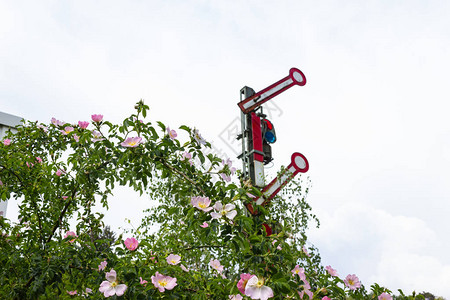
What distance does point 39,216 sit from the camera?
2.39 m

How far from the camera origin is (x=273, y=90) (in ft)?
14.2

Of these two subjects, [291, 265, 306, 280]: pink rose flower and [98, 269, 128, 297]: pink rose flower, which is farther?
[291, 265, 306, 280]: pink rose flower

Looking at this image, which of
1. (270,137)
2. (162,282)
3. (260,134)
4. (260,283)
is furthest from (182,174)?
(270,137)

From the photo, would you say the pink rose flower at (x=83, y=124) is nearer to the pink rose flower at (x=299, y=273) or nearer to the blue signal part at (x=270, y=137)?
the pink rose flower at (x=299, y=273)

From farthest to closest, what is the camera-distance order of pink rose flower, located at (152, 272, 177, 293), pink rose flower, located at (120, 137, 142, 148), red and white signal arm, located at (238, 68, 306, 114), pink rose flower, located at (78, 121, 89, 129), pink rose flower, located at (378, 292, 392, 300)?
red and white signal arm, located at (238, 68, 306, 114) → pink rose flower, located at (78, 121, 89, 129) → pink rose flower, located at (378, 292, 392, 300) → pink rose flower, located at (120, 137, 142, 148) → pink rose flower, located at (152, 272, 177, 293)

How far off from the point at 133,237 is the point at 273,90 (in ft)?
9.05

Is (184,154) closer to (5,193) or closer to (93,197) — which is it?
(93,197)

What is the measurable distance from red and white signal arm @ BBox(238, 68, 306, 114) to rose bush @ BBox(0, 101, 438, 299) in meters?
2.03

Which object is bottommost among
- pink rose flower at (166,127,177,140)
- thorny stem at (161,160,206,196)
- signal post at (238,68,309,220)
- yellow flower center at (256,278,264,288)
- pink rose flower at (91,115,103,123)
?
yellow flower center at (256,278,264,288)

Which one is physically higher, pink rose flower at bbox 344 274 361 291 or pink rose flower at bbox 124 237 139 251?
pink rose flower at bbox 344 274 361 291

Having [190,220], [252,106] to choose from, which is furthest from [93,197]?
[252,106]

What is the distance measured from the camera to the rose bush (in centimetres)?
158

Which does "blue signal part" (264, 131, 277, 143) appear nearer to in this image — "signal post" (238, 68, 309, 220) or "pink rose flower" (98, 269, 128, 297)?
"signal post" (238, 68, 309, 220)

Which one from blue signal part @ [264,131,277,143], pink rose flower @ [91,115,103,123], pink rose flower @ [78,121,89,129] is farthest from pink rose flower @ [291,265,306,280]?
blue signal part @ [264,131,277,143]
